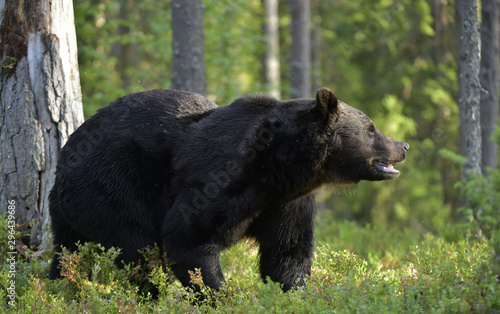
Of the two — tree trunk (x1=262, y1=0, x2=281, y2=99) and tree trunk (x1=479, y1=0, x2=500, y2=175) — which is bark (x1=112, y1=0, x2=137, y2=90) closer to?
tree trunk (x1=262, y1=0, x2=281, y2=99)

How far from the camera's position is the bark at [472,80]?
7.21 metres

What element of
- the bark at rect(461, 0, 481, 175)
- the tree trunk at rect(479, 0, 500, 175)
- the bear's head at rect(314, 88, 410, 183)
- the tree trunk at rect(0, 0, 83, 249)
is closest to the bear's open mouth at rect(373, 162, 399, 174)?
the bear's head at rect(314, 88, 410, 183)

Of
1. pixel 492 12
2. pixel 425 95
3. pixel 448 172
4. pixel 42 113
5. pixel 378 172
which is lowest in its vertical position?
pixel 448 172

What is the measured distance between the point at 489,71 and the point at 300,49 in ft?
17.3

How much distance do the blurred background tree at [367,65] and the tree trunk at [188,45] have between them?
5.03 meters

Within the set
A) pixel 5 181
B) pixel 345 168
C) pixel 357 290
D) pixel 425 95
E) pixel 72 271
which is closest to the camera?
pixel 357 290

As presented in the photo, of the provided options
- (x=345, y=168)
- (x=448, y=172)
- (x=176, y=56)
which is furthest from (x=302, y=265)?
(x=448, y=172)

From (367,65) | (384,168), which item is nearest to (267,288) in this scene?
(384,168)

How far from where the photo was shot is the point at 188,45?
29.8 feet

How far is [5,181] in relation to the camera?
6.57 meters

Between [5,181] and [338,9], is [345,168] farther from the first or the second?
[338,9]

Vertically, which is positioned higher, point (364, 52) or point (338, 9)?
point (338, 9)

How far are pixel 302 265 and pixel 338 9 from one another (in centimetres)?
1569

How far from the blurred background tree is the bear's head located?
9.61 m
